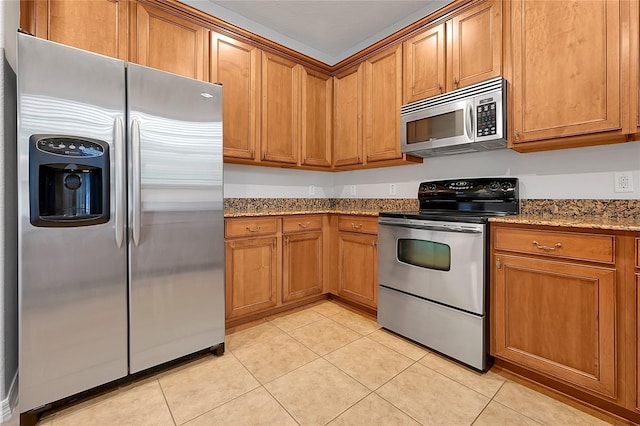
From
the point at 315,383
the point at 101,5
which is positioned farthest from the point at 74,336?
the point at 101,5

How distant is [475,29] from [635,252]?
1.72 m

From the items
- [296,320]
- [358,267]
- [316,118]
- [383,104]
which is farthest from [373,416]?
[316,118]

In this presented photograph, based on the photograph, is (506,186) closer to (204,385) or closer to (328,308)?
(328,308)

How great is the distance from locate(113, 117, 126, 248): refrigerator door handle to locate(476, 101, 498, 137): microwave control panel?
7.40 feet

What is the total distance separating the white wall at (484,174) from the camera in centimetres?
184

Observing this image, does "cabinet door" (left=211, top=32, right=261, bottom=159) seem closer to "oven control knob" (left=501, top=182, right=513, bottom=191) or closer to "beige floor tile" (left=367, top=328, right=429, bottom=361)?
"beige floor tile" (left=367, top=328, right=429, bottom=361)

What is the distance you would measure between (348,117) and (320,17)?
3.23 ft

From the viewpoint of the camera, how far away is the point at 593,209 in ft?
6.17

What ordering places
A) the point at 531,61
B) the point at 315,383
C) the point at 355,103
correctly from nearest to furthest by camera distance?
the point at 315,383
the point at 531,61
the point at 355,103

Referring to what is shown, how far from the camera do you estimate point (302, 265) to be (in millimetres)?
2885

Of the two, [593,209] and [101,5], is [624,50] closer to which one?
[593,209]

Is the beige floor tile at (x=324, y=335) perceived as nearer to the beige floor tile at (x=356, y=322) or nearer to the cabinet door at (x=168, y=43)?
the beige floor tile at (x=356, y=322)

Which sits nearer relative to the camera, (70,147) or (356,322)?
(70,147)

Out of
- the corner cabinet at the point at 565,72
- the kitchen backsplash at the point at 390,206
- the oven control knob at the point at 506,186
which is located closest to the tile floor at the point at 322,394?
the kitchen backsplash at the point at 390,206
